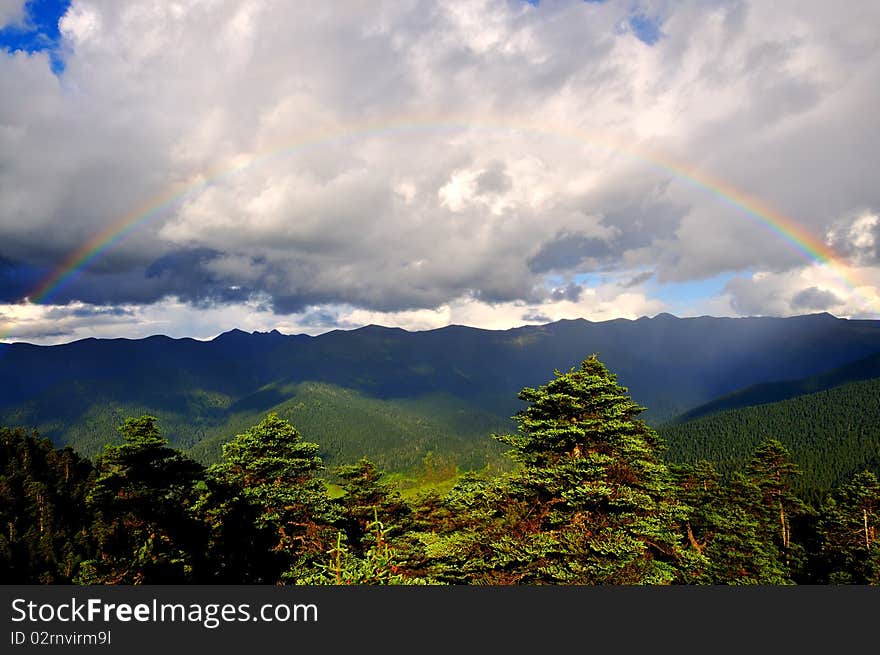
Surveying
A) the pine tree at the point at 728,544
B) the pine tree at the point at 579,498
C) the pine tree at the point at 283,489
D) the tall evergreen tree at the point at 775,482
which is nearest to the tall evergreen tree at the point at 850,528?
the tall evergreen tree at the point at 775,482

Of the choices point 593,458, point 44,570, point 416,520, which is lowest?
point 416,520

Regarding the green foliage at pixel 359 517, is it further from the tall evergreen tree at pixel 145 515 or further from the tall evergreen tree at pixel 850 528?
the tall evergreen tree at pixel 850 528

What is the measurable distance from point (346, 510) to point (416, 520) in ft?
31.0

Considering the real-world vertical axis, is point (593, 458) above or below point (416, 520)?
above

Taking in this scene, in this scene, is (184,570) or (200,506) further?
(200,506)

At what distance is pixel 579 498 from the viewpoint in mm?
19688

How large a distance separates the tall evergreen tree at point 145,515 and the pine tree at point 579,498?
41.4ft

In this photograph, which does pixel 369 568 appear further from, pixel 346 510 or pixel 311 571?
pixel 346 510

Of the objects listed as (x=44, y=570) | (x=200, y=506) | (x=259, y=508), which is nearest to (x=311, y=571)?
(x=259, y=508)

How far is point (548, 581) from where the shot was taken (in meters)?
19.5

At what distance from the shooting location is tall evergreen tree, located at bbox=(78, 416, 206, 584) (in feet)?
55.5

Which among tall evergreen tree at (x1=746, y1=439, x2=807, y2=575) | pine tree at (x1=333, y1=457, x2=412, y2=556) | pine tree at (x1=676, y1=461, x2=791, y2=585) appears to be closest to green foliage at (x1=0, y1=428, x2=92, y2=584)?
pine tree at (x1=333, y1=457, x2=412, y2=556)

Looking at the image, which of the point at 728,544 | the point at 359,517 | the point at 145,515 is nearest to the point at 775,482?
the point at 728,544

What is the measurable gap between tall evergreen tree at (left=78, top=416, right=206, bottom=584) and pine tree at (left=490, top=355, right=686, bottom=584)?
12619 mm
